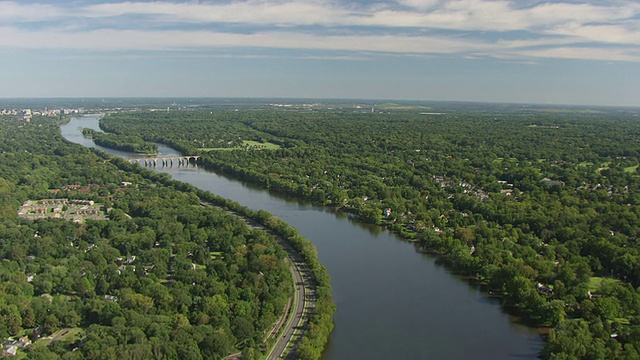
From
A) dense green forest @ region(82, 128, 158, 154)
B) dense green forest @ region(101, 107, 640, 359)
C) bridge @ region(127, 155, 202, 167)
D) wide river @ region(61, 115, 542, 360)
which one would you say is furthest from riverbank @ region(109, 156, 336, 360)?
dense green forest @ region(82, 128, 158, 154)

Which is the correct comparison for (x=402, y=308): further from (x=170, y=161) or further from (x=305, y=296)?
(x=170, y=161)

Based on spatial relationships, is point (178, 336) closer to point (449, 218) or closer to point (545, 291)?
point (545, 291)

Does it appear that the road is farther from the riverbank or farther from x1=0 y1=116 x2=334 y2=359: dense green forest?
x1=0 y1=116 x2=334 y2=359: dense green forest

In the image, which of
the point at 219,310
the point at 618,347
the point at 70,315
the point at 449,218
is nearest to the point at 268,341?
the point at 219,310

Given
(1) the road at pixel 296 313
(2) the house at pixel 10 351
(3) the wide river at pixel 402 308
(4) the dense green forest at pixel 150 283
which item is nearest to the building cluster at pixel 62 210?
(4) the dense green forest at pixel 150 283

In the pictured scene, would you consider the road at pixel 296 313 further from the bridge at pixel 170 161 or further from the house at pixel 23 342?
the bridge at pixel 170 161

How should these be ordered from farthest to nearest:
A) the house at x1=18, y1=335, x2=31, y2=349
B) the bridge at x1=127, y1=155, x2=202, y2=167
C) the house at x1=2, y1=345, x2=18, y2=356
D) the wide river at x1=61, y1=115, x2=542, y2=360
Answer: the bridge at x1=127, y1=155, x2=202, y2=167 < the wide river at x1=61, y1=115, x2=542, y2=360 < the house at x1=18, y1=335, x2=31, y2=349 < the house at x1=2, y1=345, x2=18, y2=356
